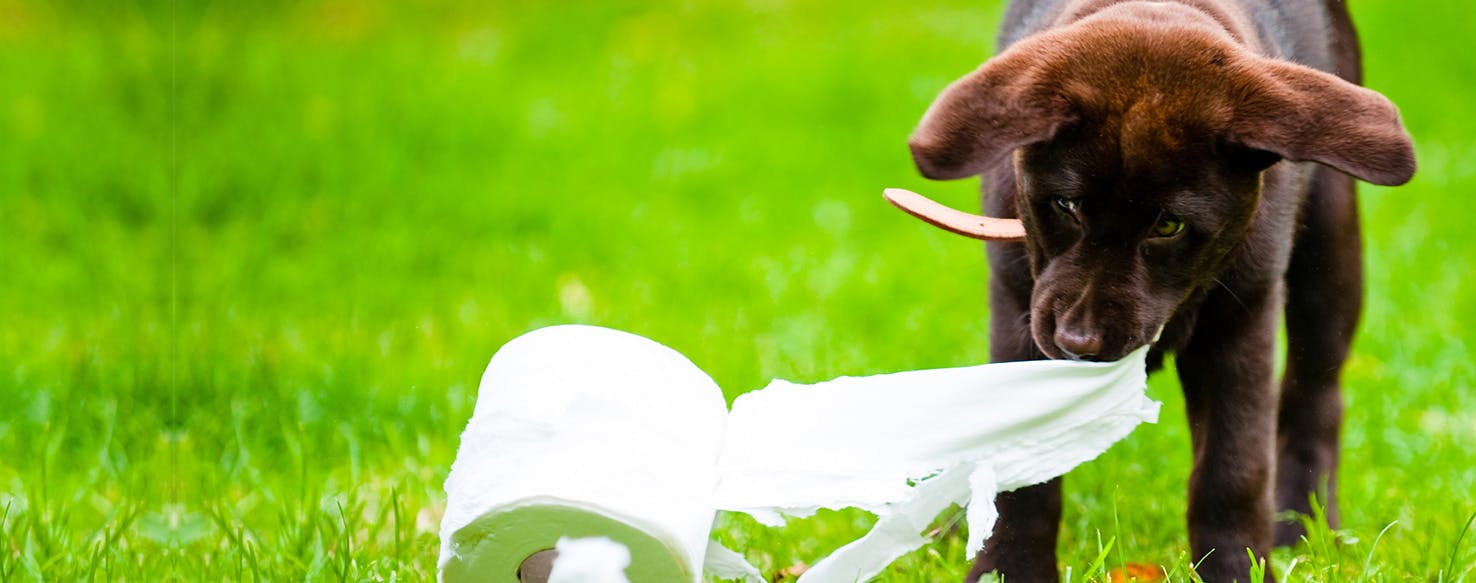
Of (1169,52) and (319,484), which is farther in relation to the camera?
(319,484)

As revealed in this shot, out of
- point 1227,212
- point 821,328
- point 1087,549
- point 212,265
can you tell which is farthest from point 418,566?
point 212,265

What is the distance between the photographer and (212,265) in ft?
15.8

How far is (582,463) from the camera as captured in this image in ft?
7.06

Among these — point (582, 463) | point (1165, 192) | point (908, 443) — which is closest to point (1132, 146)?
point (1165, 192)

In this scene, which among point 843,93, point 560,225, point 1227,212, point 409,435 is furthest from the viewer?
point 843,93

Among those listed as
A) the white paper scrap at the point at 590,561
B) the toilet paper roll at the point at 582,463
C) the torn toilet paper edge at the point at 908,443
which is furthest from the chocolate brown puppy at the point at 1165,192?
the white paper scrap at the point at 590,561

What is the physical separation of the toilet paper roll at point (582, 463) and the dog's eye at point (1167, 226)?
0.75 meters

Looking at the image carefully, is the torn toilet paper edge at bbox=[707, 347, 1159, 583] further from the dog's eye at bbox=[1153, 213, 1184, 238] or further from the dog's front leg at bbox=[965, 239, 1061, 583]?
the dog's front leg at bbox=[965, 239, 1061, 583]

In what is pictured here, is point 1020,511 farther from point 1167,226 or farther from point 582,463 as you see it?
point 582,463

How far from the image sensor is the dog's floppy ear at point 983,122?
95.0 inches

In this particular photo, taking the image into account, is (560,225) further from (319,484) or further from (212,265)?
(319,484)

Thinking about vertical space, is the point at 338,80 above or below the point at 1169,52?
below

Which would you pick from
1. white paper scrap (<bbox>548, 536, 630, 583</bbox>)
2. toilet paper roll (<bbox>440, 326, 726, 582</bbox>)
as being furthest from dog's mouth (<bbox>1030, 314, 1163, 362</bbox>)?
white paper scrap (<bbox>548, 536, 630, 583</bbox>)

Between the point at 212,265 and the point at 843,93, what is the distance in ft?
9.61
